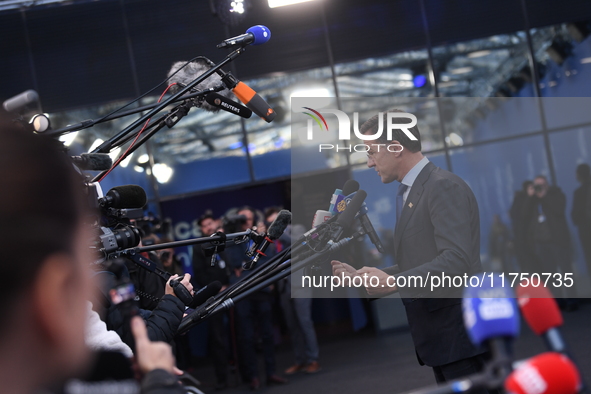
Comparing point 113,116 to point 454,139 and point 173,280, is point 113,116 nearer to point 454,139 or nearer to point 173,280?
point 173,280

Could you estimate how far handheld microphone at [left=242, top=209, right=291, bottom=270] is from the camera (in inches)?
106

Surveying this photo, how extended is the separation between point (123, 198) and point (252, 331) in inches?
163

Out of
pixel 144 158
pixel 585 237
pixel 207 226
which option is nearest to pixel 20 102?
pixel 207 226

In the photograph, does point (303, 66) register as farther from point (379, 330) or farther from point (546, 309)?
point (546, 309)

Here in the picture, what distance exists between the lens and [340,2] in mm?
8984

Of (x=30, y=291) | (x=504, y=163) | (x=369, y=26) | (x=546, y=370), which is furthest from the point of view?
(x=369, y=26)

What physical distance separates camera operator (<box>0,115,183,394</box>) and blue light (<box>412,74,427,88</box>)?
8416 mm

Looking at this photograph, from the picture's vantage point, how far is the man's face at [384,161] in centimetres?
297

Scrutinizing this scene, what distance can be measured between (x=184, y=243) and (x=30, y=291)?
73.1 inches

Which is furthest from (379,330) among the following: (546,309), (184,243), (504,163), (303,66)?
(546,309)

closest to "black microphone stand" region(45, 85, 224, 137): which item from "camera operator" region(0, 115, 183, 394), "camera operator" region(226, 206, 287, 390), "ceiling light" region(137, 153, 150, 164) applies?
"camera operator" region(0, 115, 183, 394)

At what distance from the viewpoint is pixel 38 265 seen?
83cm

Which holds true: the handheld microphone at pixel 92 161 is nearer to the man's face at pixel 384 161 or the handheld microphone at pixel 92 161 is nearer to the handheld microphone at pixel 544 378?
the man's face at pixel 384 161

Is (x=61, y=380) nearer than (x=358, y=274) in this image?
Yes
